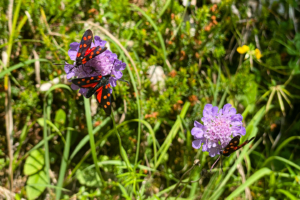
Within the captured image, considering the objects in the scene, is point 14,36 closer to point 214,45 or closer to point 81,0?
point 81,0

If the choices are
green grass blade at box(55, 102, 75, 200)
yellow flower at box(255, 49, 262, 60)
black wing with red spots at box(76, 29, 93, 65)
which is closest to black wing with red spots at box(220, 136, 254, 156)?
black wing with red spots at box(76, 29, 93, 65)

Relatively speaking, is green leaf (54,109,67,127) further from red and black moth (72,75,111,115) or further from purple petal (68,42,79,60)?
red and black moth (72,75,111,115)

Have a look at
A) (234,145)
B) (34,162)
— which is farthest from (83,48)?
(34,162)

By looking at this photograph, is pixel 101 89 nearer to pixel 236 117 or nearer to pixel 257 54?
pixel 236 117

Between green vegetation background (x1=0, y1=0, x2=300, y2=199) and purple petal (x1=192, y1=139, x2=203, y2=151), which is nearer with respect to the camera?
purple petal (x1=192, y1=139, x2=203, y2=151)

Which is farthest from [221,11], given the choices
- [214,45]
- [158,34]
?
[158,34]

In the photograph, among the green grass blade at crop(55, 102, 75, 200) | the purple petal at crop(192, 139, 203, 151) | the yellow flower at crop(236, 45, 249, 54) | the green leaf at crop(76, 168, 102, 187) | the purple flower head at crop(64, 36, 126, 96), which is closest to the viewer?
the purple flower head at crop(64, 36, 126, 96)
